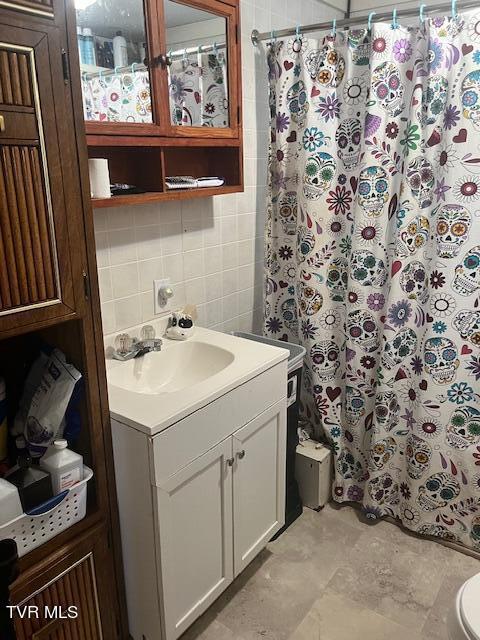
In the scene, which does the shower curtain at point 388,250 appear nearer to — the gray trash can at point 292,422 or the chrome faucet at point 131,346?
the gray trash can at point 292,422

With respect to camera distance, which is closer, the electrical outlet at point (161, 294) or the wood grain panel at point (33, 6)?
the wood grain panel at point (33, 6)

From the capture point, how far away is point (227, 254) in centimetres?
219

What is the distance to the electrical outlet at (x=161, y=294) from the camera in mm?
1884

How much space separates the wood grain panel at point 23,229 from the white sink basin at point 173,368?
0.65 metres

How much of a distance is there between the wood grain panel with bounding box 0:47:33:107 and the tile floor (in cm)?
165

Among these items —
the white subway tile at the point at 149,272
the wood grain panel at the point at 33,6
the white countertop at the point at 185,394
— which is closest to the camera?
the wood grain panel at the point at 33,6

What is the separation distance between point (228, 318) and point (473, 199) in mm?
1085

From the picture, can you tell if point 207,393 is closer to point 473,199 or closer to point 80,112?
point 80,112

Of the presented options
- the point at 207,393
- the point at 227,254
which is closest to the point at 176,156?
the point at 227,254

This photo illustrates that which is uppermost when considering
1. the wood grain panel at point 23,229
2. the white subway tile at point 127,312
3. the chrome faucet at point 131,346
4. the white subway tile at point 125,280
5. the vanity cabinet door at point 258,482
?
the wood grain panel at point 23,229

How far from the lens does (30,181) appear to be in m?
1.01

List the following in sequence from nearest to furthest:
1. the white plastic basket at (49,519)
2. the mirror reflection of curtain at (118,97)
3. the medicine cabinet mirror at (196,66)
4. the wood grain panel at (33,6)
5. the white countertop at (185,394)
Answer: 1. the wood grain panel at (33,6)
2. the white plastic basket at (49,519)
3. the white countertop at (185,394)
4. the mirror reflection of curtain at (118,97)
5. the medicine cabinet mirror at (196,66)

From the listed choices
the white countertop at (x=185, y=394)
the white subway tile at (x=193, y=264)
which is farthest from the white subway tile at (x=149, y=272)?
the white countertop at (x=185, y=394)

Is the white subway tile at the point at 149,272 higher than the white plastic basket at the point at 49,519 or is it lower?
higher
